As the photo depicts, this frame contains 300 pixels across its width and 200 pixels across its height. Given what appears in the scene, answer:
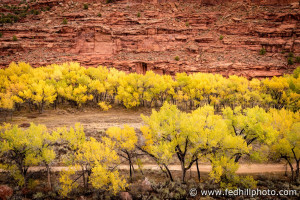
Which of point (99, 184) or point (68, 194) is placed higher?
point (99, 184)

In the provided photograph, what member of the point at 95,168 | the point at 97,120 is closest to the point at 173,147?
the point at 95,168

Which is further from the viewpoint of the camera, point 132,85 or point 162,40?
point 162,40

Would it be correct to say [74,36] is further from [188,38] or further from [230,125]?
[230,125]

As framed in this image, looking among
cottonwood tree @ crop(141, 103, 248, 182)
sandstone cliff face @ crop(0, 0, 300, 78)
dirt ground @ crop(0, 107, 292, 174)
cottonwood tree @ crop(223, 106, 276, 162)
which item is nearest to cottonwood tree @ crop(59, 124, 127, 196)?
cottonwood tree @ crop(141, 103, 248, 182)

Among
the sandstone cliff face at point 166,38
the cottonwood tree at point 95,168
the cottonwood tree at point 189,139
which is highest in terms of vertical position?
the sandstone cliff face at point 166,38

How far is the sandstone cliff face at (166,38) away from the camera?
203 ft

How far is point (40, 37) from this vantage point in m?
66.3

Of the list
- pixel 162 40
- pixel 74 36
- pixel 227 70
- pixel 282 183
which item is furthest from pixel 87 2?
pixel 282 183

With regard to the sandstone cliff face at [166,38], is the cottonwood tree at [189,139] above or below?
below

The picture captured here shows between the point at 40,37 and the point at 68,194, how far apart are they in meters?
66.2

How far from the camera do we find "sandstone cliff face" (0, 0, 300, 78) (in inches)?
2435

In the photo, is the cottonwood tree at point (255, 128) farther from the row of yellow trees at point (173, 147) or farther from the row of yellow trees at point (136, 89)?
the row of yellow trees at point (136, 89)

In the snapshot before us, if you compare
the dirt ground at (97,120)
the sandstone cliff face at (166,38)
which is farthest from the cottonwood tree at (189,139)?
the sandstone cliff face at (166,38)

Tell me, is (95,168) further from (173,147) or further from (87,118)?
(87,118)
